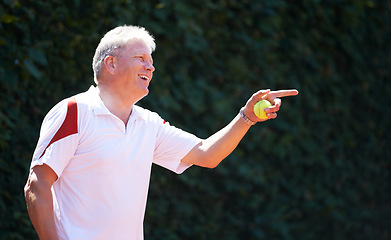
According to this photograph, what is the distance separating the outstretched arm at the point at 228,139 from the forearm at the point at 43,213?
2.54 ft

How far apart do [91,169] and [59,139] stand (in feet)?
0.62

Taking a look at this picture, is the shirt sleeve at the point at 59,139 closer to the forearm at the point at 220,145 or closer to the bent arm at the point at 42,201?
the bent arm at the point at 42,201

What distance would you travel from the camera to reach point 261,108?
256 cm

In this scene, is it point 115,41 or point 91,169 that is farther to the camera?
point 115,41

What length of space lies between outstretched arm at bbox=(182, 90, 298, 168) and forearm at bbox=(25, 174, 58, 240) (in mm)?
774

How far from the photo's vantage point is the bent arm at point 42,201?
7.14ft

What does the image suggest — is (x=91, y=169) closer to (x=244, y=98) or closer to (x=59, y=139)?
(x=59, y=139)

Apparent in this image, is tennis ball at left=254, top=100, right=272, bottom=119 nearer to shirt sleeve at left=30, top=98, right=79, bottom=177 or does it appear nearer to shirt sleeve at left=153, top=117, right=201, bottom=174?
shirt sleeve at left=153, top=117, right=201, bottom=174

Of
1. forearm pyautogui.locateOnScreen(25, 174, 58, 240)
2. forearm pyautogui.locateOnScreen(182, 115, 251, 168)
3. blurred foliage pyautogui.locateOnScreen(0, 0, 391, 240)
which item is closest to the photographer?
forearm pyautogui.locateOnScreen(25, 174, 58, 240)

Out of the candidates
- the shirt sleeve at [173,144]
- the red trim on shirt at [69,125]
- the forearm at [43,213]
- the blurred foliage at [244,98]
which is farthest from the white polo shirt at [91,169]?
the blurred foliage at [244,98]

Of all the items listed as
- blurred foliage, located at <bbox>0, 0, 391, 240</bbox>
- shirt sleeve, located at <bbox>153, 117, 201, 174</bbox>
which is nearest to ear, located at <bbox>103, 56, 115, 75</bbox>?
shirt sleeve, located at <bbox>153, 117, 201, 174</bbox>

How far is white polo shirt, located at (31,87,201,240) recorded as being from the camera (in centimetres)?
226

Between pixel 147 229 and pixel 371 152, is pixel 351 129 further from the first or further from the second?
pixel 147 229

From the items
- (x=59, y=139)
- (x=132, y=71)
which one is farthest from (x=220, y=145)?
(x=59, y=139)
